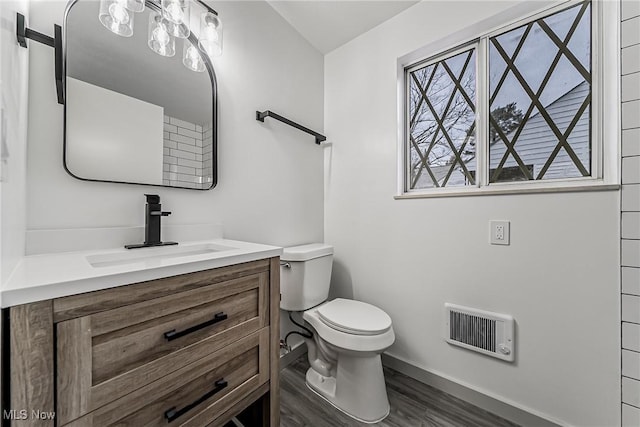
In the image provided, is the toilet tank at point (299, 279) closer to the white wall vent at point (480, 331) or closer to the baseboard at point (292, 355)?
the baseboard at point (292, 355)

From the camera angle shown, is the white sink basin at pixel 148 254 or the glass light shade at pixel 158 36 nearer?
the white sink basin at pixel 148 254

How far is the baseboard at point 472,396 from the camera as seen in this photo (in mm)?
1221

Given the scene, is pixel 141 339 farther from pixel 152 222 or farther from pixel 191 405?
pixel 152 222

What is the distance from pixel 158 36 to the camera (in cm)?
108

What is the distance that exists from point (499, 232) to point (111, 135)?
182 centimetres

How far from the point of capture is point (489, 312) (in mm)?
1334

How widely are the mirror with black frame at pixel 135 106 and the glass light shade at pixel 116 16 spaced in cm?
2

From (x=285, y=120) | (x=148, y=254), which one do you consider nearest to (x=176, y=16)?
(x=285, y=120)

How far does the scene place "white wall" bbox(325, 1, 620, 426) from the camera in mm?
1101

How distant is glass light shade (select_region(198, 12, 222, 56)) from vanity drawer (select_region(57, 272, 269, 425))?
108cm

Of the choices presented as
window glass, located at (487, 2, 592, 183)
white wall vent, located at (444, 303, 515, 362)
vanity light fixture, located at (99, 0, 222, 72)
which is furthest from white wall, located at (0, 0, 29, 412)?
window glass, located at (487, 2, 592, 183)

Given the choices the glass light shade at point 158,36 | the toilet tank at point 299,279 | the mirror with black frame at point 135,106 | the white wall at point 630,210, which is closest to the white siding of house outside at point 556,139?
the white wall at point 630,210

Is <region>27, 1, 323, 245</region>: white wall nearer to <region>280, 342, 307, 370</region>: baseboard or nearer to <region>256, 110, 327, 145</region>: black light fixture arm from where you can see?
<region>256, 110, 327, 145</region>: black light fixture arm

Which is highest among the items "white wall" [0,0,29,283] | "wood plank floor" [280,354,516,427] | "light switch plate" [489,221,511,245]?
"white wall" [0,0,29,283]
